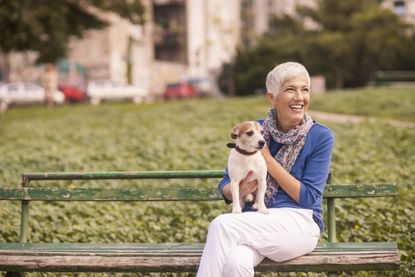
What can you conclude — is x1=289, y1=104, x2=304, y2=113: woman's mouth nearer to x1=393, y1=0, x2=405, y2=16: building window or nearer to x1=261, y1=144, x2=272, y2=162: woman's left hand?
x1=261, y1=144, x2=272, y2=162: woman's left hand

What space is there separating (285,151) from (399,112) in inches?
611

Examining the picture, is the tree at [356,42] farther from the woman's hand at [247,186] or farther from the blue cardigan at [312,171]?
the woman's hand at [247,186]

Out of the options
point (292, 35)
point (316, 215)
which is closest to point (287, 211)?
point (316, 215)

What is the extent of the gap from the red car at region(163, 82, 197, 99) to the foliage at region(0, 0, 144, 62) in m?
27.1

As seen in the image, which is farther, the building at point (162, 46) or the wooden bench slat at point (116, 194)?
the building at point (162, 46)

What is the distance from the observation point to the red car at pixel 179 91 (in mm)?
51000

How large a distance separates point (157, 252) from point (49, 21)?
53.1ft

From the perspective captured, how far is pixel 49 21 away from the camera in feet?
65.7

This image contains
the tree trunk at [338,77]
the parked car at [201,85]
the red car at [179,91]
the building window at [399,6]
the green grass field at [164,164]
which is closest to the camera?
the green grass field at [164,164]

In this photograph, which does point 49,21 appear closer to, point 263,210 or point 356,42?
point 263,210

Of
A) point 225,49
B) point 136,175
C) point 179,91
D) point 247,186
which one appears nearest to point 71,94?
point 179,91

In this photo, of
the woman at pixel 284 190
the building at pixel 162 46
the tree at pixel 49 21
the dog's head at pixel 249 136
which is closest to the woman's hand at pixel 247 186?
the woman at pixel 284 190

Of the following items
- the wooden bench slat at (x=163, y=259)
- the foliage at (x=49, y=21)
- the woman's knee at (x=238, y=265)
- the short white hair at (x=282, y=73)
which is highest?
the foliage at (x=49, y=21)

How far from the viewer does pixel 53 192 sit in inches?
216
